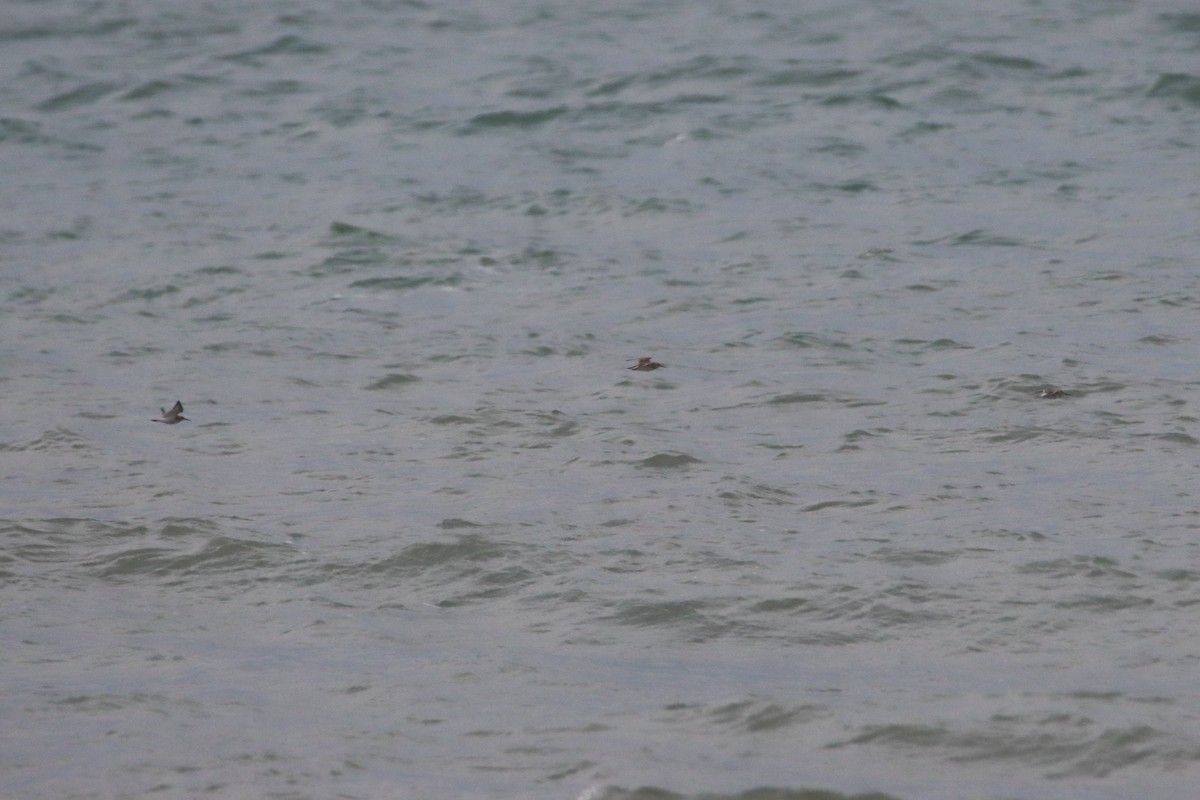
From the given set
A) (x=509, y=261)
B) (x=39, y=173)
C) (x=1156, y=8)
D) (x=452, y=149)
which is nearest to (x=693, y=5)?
(x=1156, y=8)

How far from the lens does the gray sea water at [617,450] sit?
13.6ft

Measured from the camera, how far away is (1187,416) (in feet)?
21.1

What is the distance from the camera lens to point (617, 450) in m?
6.46

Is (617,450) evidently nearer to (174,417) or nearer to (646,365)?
(646,365)

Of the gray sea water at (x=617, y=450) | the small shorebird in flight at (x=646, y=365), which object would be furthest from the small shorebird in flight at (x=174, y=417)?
the small shorebird in flight at (x=646, y=365)

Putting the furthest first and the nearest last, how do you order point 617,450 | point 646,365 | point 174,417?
point 646,365, point 174,417, point 617,450

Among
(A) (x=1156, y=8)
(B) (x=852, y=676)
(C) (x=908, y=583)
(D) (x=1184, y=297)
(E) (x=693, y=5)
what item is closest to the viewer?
(B) (x=852, y=676)

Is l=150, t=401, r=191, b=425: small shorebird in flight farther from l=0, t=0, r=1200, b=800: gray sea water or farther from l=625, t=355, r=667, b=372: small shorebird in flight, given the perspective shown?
l=625, t=355, r=667, b=372: small shorebird in flight

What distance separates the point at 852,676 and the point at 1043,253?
5353 mm

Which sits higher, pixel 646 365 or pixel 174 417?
pixel 174 417

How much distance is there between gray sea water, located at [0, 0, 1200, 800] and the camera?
13.6 ft

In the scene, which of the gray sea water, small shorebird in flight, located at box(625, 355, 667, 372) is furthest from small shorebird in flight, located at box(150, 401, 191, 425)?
small shorebird in flight, located at box(625, 355, 667, 372)

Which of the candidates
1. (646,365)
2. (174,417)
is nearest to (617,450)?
(646,365)

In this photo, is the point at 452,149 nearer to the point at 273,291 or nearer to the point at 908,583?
the point at 273,291
